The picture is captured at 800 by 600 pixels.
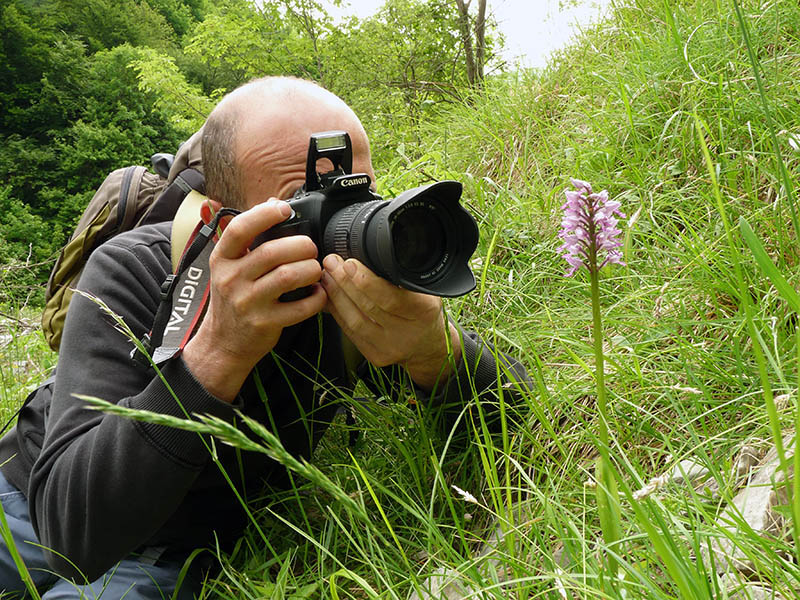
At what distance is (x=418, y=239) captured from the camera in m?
1.09

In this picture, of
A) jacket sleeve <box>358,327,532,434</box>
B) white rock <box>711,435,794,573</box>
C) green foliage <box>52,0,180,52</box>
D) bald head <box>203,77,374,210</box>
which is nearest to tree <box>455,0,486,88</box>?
bald head <box>203,77,374,210</box>

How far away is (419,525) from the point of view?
1.33m

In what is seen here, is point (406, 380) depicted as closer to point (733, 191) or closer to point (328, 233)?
point (328, 233)

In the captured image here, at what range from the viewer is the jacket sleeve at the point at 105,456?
121 centimetres

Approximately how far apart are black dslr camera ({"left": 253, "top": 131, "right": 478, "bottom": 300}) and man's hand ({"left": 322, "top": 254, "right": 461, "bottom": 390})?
38 millimetres

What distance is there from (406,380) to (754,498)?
81 cm

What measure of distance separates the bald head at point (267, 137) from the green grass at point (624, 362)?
521 mm

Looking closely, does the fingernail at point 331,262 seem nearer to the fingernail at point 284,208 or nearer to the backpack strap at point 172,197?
the fingernail at point 284,208

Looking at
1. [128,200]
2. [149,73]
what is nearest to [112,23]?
[149,73]

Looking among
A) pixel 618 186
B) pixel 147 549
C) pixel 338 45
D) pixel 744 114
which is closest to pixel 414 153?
pixel 618 186

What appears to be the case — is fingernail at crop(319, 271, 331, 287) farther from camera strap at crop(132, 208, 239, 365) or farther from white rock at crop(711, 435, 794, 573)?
white rock at crop(711, 435, 794, 573)

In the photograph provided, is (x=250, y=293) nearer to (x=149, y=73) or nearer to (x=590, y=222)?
(x=590, y=222)

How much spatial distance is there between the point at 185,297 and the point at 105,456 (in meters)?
0.34

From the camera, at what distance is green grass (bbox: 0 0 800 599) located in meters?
0.81
